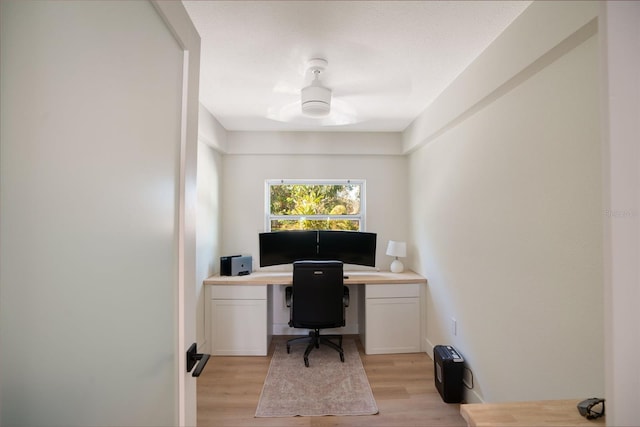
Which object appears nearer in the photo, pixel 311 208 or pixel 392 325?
pixel 392 325

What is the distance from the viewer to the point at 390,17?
1.39 m

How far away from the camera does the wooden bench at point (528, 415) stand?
2.86 feet

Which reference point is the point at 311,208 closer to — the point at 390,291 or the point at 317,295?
the point at 317,295

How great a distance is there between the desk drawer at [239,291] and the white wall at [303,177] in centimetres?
59

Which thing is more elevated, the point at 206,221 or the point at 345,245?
the point at 206,221

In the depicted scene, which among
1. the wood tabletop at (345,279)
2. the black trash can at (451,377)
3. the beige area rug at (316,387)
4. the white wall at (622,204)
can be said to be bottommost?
the beige area rug at (316,387)

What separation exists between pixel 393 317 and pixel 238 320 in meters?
1.68

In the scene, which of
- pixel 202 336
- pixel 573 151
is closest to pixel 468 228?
pixel 573 151

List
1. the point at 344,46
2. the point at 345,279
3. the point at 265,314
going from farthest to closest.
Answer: the point at 345,279, the point at 265,314, the point at 344,46

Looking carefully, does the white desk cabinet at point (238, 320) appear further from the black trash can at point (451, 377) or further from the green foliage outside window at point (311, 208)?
the black trash can at point (451, 377)

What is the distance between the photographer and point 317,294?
2684 millimetres

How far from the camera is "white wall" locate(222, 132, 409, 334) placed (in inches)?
137

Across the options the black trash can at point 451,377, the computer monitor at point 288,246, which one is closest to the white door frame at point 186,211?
the black trash can at point 451,377

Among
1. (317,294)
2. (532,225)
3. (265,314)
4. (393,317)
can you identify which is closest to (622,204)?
(532,225)
